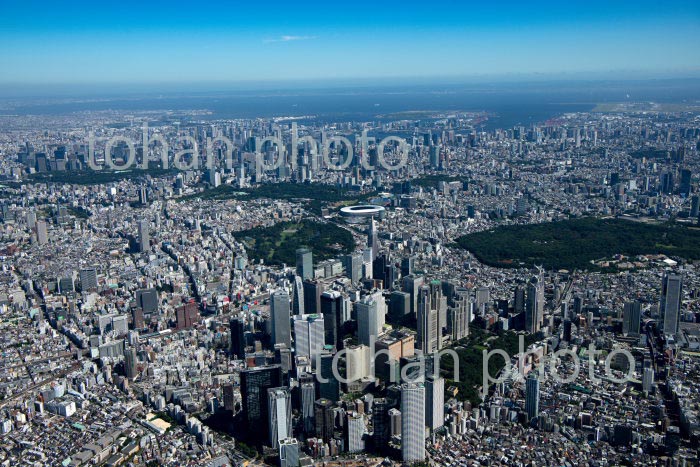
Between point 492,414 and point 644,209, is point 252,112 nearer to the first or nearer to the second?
point 644,209

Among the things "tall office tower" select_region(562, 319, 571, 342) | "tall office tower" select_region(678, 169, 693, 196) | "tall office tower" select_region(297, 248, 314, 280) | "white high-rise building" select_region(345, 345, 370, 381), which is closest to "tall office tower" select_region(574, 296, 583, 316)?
"tall office tower" select_region(562, 319, 571, 342)

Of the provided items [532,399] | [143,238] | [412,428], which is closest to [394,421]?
[412,428]

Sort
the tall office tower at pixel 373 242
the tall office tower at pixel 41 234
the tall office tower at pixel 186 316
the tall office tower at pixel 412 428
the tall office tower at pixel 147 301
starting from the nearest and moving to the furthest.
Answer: the tall office tower at pixel 412 428
the tall office tower at pixel 186 316
the tall office tower at pixel 147 301
the tall office tower at pixel 373 242
the tall office tower at pixel 41 234

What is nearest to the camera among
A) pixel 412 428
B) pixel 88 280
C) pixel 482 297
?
pixel 412 428

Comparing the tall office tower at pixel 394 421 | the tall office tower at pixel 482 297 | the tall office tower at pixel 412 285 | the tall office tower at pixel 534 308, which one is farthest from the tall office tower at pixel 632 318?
the tall office tower at pixel 394 421

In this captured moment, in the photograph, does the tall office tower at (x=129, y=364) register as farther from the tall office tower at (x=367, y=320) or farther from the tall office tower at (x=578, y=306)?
the tall office tower at (x=578, y=306)

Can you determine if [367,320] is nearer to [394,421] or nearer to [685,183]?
[394,421]

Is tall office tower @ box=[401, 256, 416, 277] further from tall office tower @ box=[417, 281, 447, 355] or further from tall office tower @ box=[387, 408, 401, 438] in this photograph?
tall office tower @ box=[387, 408, 401, 438]
